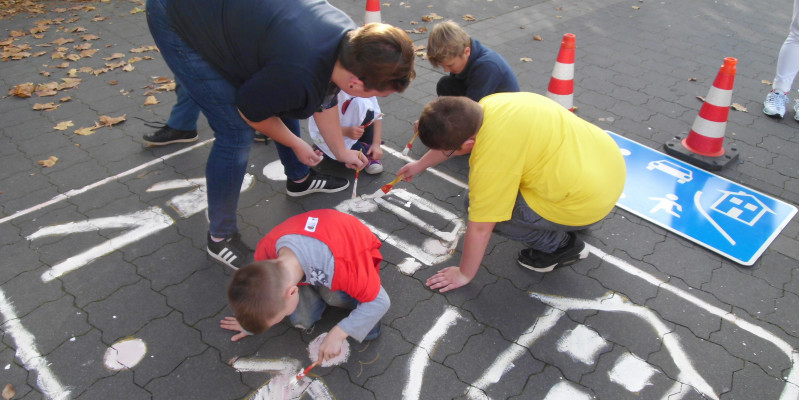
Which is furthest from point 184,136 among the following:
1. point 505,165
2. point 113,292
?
point 505,165

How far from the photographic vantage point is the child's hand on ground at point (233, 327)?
2211 mm

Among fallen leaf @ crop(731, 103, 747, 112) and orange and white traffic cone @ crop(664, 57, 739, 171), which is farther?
fallen leaf @ crop(731, 103, 747, 112)

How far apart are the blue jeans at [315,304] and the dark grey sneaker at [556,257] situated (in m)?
0.93

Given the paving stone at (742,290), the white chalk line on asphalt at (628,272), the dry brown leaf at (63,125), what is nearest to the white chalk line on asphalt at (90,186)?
the white chalk line on asphalt at (628,272)

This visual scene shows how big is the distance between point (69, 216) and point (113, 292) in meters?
0.77

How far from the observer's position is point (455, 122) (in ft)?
6.68

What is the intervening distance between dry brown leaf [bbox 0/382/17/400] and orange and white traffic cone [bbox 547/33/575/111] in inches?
144

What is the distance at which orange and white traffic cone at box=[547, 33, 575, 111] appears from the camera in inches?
145

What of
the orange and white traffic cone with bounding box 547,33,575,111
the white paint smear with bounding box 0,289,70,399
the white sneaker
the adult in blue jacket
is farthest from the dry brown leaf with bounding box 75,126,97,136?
the white sneaker

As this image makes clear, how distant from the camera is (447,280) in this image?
98.7 inches

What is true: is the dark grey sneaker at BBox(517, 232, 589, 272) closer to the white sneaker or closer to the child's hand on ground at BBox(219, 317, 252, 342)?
the child's hand on ground at BBox(219, 317, 252, 342)

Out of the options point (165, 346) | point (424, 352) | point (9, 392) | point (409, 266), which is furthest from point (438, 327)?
point (9, 392)

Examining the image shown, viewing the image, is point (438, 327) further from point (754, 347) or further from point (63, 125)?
point (63, 125)

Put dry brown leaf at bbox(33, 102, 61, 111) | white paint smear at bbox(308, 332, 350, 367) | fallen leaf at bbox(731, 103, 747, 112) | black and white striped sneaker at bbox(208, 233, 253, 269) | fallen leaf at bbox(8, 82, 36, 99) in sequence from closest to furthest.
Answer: white paint smear at bbox(308, 332, 350, 367) → black and white striped sneaker at bbox(208, 233, 253, 269) → dry brown leaf at bbox(33, 102, 61, 111) → fallen leaf at bbox(8, 82, 36, 99) → fallen leaf at bbox(731, 103, 747, 112)
